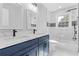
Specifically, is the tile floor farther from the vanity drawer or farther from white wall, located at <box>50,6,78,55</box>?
the vanity drawer

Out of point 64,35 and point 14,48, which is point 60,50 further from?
point 14,48

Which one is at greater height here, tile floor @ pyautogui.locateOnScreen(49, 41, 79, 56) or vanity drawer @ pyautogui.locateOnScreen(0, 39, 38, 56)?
vanity drawer @ pyautogui.locateOnScreen(0, 39, 38, 56)

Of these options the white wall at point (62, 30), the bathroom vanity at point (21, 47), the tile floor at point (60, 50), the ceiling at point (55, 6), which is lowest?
the tile floor at point (60, 50)

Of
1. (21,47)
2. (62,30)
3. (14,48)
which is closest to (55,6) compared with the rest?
(62,30)

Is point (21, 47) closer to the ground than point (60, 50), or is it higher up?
higher up

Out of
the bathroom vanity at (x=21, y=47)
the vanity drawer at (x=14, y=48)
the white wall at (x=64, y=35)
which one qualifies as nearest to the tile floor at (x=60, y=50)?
the white wall at (x=64, y=35)

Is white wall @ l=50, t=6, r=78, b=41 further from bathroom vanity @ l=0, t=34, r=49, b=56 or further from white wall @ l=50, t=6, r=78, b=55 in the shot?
bathroom vanity @ l=0, t=34, r=49, b=56

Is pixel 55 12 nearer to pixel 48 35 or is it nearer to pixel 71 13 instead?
pixel 71 13

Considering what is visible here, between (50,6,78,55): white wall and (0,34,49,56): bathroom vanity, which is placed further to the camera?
(50,6,78,55): white wall

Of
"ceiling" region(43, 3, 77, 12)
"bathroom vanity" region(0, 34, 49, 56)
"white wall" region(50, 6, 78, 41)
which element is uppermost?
"ceiling" region(43, 3, 77, 12)

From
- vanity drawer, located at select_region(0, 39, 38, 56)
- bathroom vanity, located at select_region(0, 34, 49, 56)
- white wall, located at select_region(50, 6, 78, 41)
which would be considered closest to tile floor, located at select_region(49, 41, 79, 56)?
white wall, located at select_region(50, 6, 78, 41)

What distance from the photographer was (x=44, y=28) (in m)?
3.04

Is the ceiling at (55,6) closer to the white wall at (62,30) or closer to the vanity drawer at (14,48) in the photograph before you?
the white wall at (62,30)

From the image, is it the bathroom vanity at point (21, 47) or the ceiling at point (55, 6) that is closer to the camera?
the bathroom vanity at point (21, 47)
